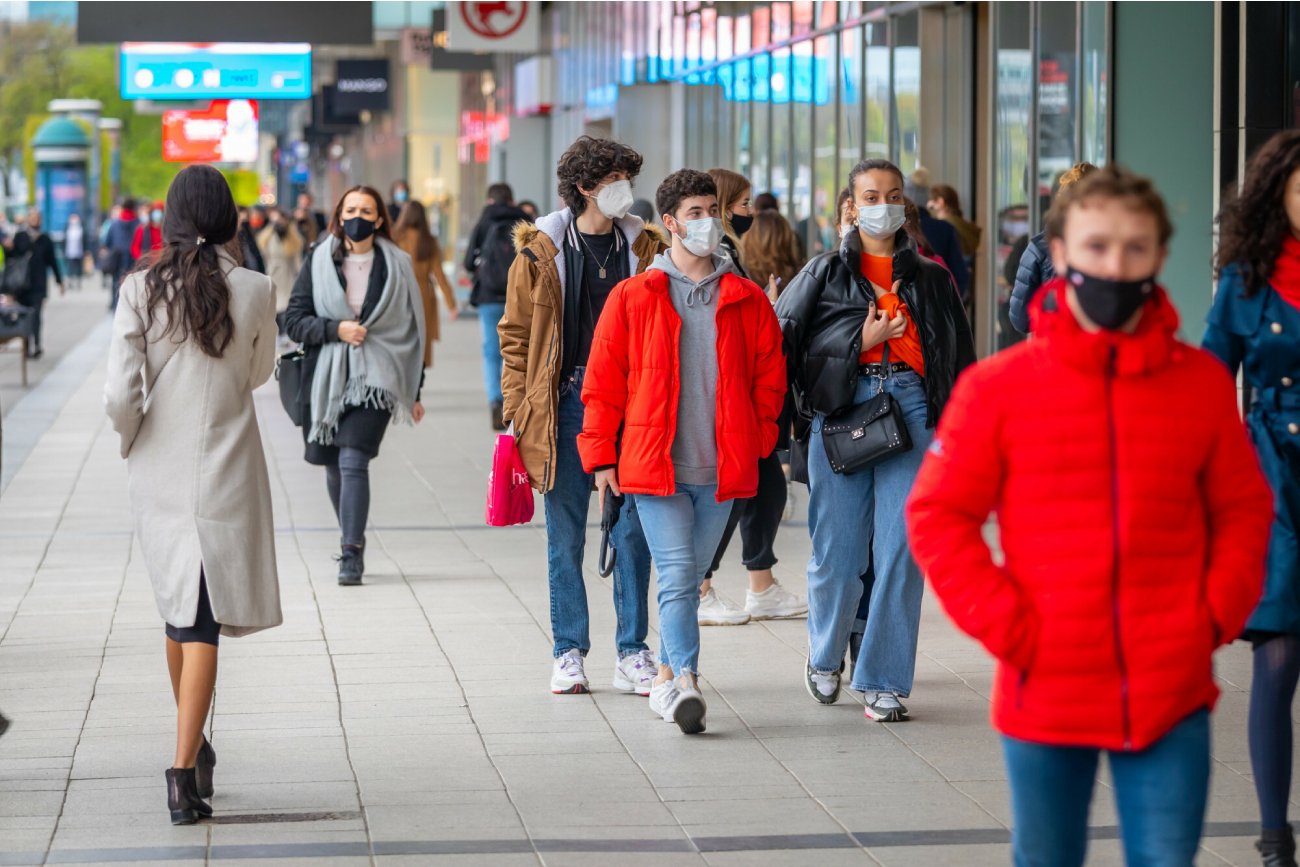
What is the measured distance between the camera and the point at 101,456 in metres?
15.3

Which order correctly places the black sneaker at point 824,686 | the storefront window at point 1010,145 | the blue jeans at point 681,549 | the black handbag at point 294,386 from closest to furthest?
the blue jeans at point 681,549 → the black sneaker at point 824,686 → the black handbag at point 294,386 → the storefront window at point 1010,145

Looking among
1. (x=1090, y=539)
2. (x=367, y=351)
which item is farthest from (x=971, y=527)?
(x=367, y=351)

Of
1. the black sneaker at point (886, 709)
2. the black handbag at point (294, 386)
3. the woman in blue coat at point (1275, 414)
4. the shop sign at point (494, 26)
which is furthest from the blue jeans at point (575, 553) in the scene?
the shop sign at point (494, 26)

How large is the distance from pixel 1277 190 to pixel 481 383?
1760 centimetres

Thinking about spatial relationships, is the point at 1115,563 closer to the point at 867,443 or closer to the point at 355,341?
the point at 867,443

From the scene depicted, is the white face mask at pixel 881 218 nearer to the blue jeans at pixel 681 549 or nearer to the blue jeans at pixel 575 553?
the blue jeans at pixel 681 549

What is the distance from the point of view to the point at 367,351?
380 inches

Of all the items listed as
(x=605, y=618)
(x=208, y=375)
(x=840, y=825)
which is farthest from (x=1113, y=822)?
(x=605, y=618)

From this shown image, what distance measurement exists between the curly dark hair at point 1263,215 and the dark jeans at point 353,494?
5.60 metres

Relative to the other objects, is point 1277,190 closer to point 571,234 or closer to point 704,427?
point 704,427

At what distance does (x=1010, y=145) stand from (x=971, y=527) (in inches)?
460

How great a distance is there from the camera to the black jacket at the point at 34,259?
78.8 feet

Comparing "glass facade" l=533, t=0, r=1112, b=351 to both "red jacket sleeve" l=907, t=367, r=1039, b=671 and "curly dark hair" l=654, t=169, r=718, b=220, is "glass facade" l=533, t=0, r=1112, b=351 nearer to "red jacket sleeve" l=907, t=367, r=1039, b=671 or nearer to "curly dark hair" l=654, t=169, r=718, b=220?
"curly dark hair" l=654, t=169, r=718, b=220

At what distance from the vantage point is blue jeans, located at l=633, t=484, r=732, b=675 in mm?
6449
